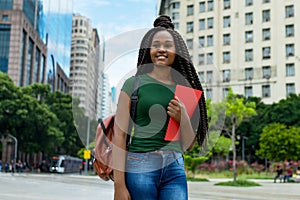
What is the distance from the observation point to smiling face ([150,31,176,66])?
2.61 m

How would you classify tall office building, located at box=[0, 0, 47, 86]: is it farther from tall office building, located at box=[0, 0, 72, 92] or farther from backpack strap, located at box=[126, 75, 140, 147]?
backpack strap, located at box=[126, 75, 140, 147]

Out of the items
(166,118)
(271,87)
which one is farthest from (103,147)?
(271,87)

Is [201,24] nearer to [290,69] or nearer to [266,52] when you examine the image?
[266,52]

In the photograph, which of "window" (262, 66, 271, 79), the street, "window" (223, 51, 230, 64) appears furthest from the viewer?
"window" (223, 51, 230, 64)

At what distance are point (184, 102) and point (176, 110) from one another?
11 centimetres

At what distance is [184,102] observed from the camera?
259cm

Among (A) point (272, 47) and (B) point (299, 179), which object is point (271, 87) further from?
(B) point (299, 179)

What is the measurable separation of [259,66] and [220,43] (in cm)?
612

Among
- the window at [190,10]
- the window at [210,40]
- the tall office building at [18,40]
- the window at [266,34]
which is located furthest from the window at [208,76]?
the window at [190,10]

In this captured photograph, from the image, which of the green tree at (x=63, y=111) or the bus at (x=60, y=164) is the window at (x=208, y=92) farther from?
the green tree at (x=63, y=111)

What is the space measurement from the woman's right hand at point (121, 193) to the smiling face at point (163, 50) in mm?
724

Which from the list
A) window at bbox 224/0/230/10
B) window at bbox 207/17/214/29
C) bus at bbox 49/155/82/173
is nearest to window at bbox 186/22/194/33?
window at bbox 207/17/214/29

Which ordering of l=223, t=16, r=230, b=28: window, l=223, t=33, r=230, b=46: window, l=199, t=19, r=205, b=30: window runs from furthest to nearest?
l=199, t=19, r=205, b=30: window < l=223, t=16, r=230, b=28: window < l=223, t=33, r=230, b=46: window

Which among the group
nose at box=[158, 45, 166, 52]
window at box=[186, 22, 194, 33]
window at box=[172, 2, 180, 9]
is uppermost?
window at box=[172, 2, 180, 9]
